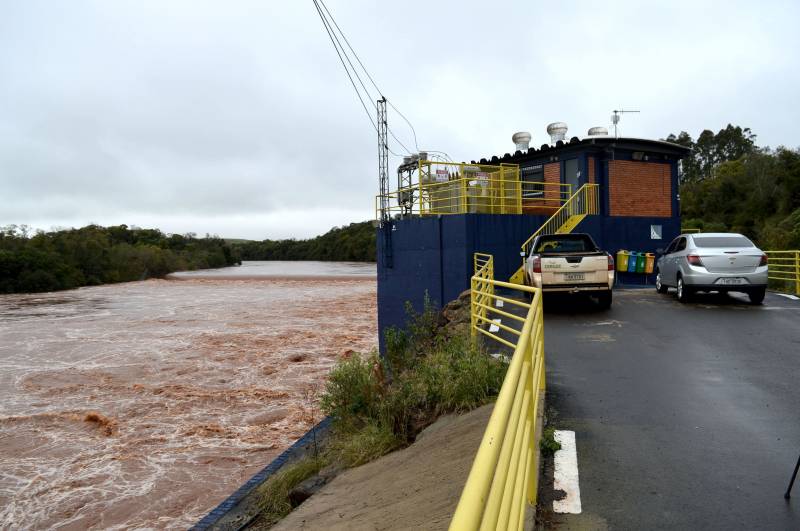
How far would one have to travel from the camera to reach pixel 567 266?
505 inches

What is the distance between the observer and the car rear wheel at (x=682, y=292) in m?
14.0

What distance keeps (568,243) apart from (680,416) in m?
8.33

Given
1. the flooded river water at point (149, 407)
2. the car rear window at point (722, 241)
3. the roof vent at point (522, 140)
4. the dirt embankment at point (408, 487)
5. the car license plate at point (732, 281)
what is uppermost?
the roof vent at point (522, 140)

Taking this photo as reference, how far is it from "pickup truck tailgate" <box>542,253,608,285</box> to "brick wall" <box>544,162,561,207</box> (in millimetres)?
10722

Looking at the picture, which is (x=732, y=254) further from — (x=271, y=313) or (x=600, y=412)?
(x=271, y=313)

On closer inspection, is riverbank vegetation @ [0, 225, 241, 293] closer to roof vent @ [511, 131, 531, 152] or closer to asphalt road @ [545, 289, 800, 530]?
roof vent @ [511, 131, 531, 152]

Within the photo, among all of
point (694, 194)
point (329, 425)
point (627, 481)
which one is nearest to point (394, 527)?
point (627, 481)

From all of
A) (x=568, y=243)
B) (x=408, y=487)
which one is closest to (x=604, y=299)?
(x=568, y=243)

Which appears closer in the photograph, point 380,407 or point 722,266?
point 380,407

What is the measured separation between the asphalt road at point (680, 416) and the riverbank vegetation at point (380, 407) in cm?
96

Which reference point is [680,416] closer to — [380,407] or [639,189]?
[380,407]

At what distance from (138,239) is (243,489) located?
4763 inches

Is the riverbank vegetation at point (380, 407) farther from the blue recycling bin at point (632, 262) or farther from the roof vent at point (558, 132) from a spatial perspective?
the roof vent at point (558, 132)

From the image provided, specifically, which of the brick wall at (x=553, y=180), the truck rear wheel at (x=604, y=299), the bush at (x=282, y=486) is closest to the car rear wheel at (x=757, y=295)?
the truck rear wheel at (x=604, y=299)
